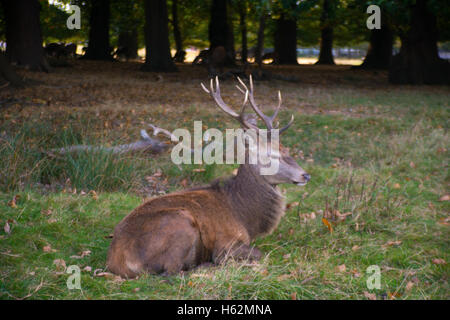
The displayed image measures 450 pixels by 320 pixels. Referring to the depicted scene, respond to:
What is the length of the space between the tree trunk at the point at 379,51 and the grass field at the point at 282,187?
44.6ft

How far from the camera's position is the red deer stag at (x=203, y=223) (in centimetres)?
405

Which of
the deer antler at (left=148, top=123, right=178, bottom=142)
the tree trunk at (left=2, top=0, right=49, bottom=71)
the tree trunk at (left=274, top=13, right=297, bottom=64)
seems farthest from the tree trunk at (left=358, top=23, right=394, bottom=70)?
the deer antler at (left=148, top=123, right=178, bottom=142)

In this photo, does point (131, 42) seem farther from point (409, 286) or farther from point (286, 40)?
point (409, 286)

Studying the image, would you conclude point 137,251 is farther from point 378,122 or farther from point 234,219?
point 378,122

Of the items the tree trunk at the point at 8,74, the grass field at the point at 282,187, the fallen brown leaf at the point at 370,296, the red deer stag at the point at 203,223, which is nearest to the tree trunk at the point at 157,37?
the grass field at the point at 282,187

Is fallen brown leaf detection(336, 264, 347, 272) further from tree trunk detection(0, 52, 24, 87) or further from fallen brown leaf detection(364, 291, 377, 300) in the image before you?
tree trunk detection(0, 52, 24, 87)

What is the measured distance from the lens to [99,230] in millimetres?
5227

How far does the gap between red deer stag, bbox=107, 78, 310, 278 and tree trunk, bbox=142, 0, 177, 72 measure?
13705 millimetres

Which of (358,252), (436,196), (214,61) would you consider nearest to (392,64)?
(214,61)

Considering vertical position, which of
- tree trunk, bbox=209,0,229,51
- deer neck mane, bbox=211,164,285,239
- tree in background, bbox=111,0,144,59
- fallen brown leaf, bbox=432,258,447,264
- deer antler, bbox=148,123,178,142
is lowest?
fallen brown leaf, bbox=432,258,447,264

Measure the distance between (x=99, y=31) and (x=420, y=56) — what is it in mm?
14732

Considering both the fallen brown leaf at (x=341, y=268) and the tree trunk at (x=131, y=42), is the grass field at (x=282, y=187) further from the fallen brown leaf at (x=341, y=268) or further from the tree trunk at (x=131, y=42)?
the tree trunk at (x=131, y=42)

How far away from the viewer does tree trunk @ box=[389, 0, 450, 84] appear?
16.5 meters
